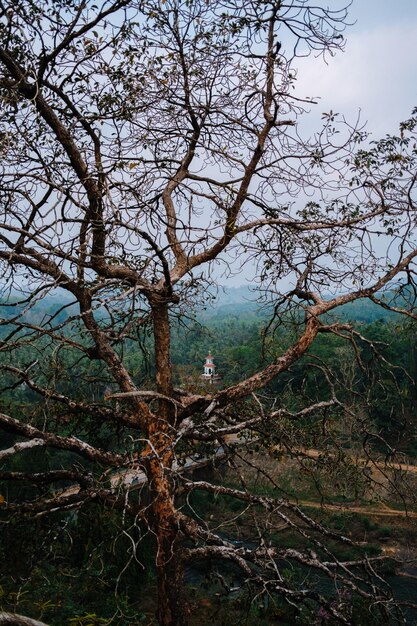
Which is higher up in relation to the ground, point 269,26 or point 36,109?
point 269,26

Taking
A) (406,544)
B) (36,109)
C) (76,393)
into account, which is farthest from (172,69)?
(406,544)

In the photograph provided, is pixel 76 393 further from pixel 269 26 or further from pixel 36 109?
pixel 269 26

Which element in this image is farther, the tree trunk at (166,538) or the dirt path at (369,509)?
the dirt path at (369,509)

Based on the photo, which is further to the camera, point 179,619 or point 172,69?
point 172,69

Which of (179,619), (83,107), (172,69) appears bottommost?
(179,619)

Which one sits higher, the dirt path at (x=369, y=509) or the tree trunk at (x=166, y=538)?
the tree trunk at (x=166, y=538)

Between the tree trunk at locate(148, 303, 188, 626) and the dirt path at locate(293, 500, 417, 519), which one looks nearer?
the tree trunk at locate(148, 303, 188, 626)

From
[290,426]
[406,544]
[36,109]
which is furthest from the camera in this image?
[406,544]

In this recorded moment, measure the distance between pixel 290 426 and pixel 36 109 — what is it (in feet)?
12.1

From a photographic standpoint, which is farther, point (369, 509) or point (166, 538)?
point (369, 509)

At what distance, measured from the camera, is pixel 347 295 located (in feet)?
16.2

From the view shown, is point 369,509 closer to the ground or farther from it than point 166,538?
closer to the ground

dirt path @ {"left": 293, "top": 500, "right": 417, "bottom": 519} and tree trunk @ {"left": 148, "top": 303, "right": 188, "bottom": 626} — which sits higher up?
tree trunk @ {"left": 148, "top": 303, "right": 188, "bottom": 626}

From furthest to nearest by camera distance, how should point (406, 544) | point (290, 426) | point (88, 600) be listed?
point (406, 544)
point (88, 600)
point (290, 426)
